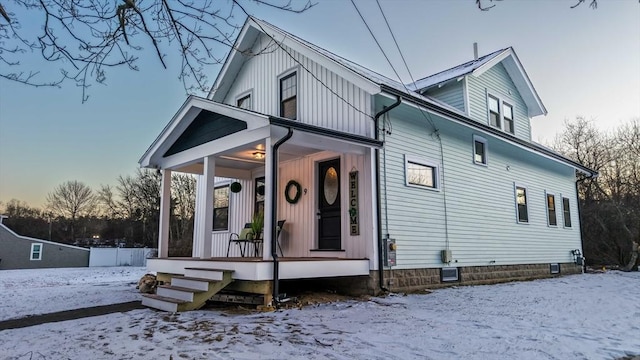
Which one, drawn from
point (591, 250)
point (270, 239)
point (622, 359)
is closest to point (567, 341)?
point (622, 359)

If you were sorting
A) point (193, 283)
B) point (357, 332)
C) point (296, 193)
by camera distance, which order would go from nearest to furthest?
1. point (357, 332)
2. point (193, 283)
3. point (296, 193)

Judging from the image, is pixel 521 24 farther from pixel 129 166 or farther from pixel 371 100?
pixel 129 166

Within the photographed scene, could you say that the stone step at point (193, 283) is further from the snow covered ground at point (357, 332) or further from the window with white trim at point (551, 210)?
the window with white trim at point (551, 210)

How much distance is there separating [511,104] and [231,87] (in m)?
8.20

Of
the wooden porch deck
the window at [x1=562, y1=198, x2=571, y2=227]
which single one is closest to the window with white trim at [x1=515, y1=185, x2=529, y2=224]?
the window at [x1=562, y1=198, x2=571, y2=227]

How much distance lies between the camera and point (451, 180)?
934 centimetres

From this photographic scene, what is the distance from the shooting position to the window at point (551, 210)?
42.0 ft

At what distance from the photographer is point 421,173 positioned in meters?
8.72

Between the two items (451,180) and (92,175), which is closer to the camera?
(451,180)

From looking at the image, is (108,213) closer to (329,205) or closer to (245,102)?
(245,102)

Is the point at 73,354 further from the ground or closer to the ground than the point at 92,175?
closer to the ground

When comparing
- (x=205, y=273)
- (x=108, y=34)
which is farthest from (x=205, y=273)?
(x=108, y=34)

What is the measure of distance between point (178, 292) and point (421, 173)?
5.17m

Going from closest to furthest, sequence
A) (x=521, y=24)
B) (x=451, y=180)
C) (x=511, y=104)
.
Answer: (x=521, y=24)
(x=451, y=180)
(x=511, y=104)
